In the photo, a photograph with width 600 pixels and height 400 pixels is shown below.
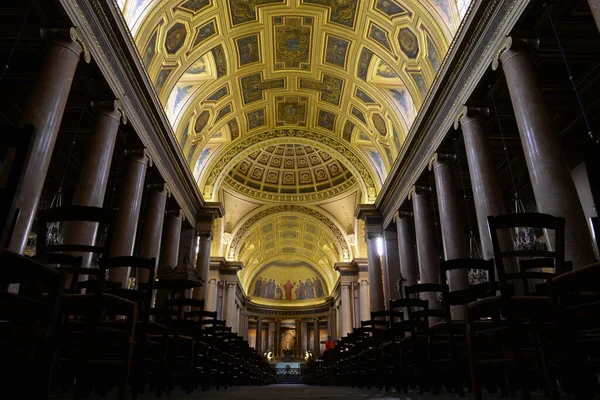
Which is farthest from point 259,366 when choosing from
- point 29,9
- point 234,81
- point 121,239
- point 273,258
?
point 273,258

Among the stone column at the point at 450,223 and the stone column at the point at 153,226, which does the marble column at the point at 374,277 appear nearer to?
the stone column at the point at 450,223

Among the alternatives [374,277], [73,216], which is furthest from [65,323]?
[374,277]

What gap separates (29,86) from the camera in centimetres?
900

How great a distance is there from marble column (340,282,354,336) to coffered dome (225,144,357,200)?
5943mm

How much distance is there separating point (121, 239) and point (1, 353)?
7.10 m

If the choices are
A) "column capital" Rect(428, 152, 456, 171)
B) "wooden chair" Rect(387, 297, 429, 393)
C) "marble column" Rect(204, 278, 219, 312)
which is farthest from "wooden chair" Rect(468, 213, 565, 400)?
"marble column" Rect(204, 278, 219, 312)

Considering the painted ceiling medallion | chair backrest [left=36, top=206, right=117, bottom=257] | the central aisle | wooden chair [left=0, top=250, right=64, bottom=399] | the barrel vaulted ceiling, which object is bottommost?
the central aisle

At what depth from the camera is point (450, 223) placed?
9.44 metres

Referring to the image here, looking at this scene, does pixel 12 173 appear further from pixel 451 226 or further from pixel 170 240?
pixel 170 240

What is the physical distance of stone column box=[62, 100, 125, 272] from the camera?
725 cm

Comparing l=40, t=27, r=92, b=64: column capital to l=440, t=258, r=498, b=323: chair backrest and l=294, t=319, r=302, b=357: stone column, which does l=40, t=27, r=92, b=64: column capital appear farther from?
l=294, t=319, r=302, b=357: stone column

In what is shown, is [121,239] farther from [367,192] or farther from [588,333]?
[367,192]

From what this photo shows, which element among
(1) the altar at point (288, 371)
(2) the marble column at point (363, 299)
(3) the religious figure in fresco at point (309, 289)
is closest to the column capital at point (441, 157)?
(2) the marble column at point (363, 299)

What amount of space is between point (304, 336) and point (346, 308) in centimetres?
1114
